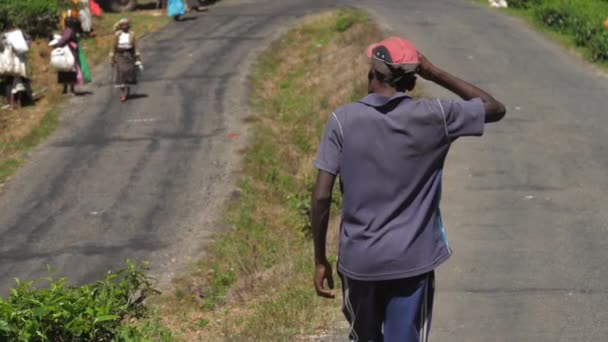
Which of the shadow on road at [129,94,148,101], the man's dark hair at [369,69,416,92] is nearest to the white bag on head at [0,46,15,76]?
the shadow on road at [129,94,148,101]

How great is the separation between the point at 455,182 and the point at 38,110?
11.4 m

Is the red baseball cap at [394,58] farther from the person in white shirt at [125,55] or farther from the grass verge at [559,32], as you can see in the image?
the person in white shirt at [125,55]

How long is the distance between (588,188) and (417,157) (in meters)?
7.24

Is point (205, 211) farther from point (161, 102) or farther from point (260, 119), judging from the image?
point (161, 102)

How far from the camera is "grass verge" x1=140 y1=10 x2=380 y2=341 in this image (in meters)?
8.17

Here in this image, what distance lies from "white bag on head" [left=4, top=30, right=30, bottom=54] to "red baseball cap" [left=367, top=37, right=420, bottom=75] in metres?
16.6

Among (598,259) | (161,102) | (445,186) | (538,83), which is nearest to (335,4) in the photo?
(161,102)

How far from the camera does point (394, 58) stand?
4.67 metres

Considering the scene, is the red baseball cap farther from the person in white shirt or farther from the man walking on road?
the person in white shirt

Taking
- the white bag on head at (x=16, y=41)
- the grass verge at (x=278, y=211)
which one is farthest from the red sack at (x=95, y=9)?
the white bag on head at (x=16, y=41)

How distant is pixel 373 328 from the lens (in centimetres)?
485

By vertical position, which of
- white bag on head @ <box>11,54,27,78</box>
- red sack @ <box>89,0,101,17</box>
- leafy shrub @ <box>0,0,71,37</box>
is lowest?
red sack @ <box>89,0,101,17</box>

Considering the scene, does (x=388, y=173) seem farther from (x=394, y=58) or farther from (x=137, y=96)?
(x=137, y=96)

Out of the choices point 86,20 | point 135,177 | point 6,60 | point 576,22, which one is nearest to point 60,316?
point 135,177
